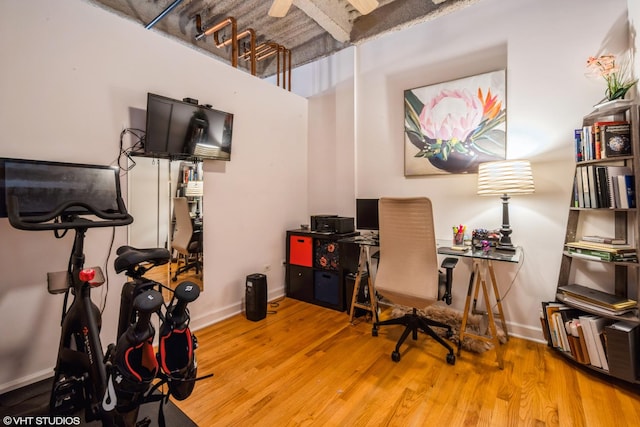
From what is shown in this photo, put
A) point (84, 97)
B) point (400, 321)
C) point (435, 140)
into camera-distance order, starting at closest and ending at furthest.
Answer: point (84, 97)
point (400, 321)
point (435, 140)

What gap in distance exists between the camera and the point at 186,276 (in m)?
2.63

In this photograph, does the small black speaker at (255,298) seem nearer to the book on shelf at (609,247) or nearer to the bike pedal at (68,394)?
the bike pedal at (68,394)

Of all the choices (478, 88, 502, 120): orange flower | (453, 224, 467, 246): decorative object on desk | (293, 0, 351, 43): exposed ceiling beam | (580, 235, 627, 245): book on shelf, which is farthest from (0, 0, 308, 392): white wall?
(580, 235, 627, 245): book on shelf

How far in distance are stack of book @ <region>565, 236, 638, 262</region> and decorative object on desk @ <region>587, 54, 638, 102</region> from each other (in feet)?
3.26

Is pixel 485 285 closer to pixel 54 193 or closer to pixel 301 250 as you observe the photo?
pixel 301 250

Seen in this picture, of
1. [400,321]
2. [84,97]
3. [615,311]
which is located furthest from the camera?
[400,321]

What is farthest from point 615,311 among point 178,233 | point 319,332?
point 178,233

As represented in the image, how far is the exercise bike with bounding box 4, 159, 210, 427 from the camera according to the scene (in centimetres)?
103

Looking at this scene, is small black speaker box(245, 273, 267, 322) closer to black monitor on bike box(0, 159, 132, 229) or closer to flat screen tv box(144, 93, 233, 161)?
flat screen tv box(144, 93, 233, 161)

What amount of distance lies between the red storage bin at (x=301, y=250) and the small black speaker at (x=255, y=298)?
626 millimetres

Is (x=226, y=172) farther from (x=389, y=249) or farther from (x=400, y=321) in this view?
(x=400, y=321)

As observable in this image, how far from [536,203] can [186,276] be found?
3.11m

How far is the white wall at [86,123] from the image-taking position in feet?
5.81

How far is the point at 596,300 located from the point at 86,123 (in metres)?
3.73
